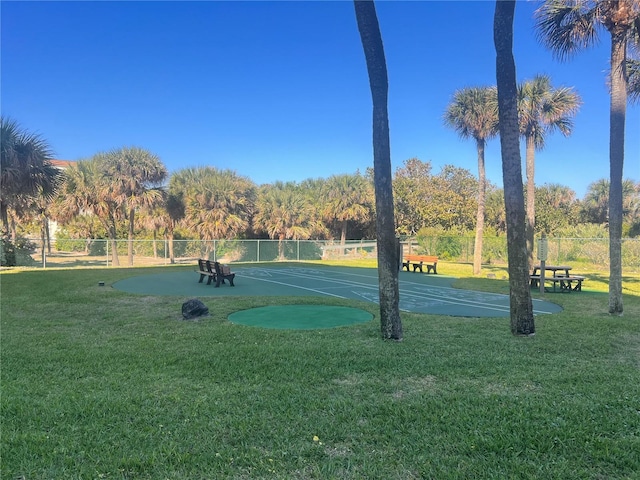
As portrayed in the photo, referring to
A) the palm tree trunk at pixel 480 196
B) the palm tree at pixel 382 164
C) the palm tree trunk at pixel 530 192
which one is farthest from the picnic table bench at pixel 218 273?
the palm tree trunk at pixel 530 192

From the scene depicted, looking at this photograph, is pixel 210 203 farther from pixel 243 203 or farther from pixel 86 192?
pixel 86 192

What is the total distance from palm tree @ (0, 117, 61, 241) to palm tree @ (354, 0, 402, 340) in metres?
14.2

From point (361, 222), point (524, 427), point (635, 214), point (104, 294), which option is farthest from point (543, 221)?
point (524, 427)

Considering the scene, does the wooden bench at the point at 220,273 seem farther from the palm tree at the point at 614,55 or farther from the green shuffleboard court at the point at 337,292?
the palm tree at the point at 614,55

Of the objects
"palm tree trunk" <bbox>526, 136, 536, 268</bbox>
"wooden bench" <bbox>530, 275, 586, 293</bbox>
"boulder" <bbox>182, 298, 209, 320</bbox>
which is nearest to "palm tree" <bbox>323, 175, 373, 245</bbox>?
"palm tree trunk" <bbox>526, 136, 536, 268</bbox>

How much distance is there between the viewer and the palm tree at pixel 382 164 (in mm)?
6469

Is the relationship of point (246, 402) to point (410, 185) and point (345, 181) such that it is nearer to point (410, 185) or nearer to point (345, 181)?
point (345, 181)

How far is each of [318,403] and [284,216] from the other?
102ft

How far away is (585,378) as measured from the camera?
479 cm

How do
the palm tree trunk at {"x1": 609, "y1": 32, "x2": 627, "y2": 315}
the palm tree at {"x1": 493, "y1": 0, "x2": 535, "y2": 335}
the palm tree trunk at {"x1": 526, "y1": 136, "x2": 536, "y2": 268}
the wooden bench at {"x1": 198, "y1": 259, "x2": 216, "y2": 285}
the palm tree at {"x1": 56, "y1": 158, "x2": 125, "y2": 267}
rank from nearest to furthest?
the palm tree at {"x1": 493, "y1": 0, "x2": 535, "y2": 335} → the palm tree trunk at {"x1": 609, "y1": 32, "x2": 627, "y2": 315} → the wooden bench at {"x1": 198, "y1": 259, "x2": 216, "y2": 285} → the palm tree trunk at {"x1": 526, "y1": 136, "x2": 536, "y2": 268} → the palm tree at {"x1": 56, "y1": 158, "x2": 125, "y2": 267}

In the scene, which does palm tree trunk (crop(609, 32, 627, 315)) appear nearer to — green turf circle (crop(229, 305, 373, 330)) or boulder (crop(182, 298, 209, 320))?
green turf circle (crop(229, 305, 373, 330))

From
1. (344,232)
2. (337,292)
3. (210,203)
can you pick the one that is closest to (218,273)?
(337,292)

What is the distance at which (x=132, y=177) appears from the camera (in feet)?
91.2

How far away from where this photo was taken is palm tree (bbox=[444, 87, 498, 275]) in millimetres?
21344
